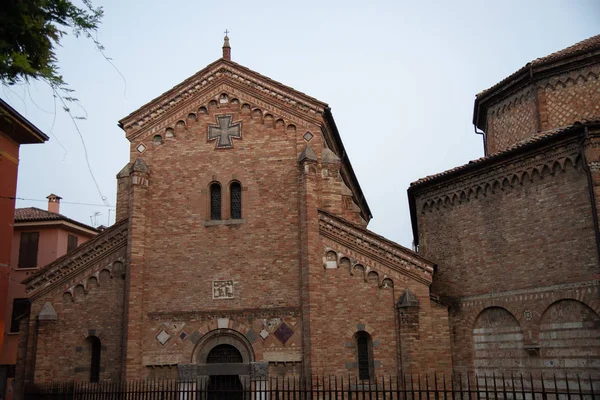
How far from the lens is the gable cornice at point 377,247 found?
55.3 feet

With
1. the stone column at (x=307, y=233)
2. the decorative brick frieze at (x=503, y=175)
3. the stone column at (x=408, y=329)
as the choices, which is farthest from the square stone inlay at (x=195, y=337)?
the decorative brick frieze at (x=503, y=175)

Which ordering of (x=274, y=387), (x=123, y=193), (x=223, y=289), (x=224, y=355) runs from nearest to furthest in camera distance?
(x=274, y=387) → (x=224, y=355) → (x=223, y=289) → (x=123, y=193)

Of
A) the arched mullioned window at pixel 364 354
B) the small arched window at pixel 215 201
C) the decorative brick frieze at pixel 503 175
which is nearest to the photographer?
the decorative brick frieze at pixel 503 175

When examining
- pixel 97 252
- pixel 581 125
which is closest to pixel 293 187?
pixel 97 252

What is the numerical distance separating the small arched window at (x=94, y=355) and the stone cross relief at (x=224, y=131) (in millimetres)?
6924

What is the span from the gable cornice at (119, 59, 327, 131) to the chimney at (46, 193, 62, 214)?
593 inches

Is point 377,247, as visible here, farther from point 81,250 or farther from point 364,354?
point 81,250

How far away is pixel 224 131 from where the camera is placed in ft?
62.5

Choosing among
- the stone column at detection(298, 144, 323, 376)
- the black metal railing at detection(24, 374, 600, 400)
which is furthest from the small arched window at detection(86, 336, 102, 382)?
the stone column at detection(298, 144, 323, 376)

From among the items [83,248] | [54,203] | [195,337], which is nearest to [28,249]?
[54,203]

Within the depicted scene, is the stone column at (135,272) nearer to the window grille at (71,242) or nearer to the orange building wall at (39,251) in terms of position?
the orange building wall at (39,251)

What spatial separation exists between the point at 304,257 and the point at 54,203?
20.4 metres

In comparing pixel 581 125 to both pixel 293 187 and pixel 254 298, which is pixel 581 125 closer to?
pixel 293 187

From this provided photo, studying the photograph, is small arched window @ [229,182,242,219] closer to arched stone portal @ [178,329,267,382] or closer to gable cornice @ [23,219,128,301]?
gable cornice @ [23,219,128,301]
